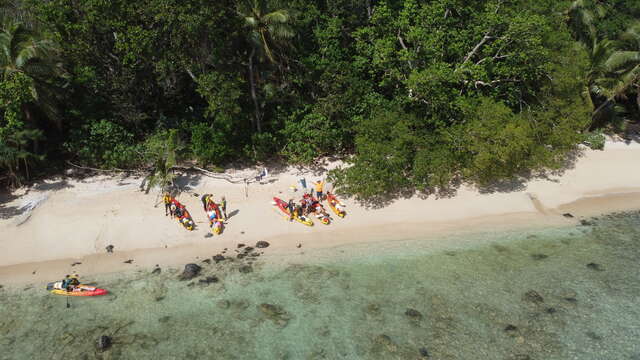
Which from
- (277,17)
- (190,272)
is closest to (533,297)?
(190,272)

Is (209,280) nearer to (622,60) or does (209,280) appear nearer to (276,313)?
(276,313)

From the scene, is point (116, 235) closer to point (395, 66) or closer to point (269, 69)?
point (269, 69)

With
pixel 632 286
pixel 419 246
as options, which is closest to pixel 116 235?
pixel 419 246

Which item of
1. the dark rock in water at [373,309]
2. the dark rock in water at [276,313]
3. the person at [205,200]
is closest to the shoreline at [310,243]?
the person at [205,200]

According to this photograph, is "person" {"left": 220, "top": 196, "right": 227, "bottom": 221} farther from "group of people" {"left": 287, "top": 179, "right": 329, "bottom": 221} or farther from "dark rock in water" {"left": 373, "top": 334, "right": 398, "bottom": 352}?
"dark rock in water" {"left": 373, "top": 334, "right": 398, "bottom": 352}

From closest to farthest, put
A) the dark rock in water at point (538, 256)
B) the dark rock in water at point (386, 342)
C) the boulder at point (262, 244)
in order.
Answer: the dark rock in water at point (386, 342) → the dark rock in water at point (538, 256) → the boulder at point (262, 244)

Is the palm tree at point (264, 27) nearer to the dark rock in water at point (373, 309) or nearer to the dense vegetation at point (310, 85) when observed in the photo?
the dense vegetation at point (310, 85)
